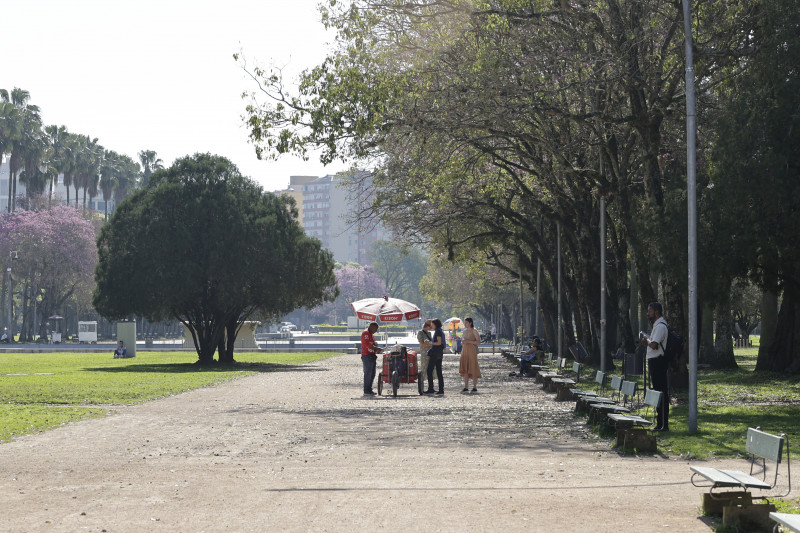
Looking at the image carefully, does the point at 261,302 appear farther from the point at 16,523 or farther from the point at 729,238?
the point at 16,523

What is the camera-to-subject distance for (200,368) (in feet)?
144

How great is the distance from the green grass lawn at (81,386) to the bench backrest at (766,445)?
1072 cm

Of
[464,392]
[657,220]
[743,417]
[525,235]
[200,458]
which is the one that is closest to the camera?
[200,458]

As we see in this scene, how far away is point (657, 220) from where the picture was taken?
24922 millimetres

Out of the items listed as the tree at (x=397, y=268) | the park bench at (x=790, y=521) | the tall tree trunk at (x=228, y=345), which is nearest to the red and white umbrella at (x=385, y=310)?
the tall tree trunk at (x=228, y=345)

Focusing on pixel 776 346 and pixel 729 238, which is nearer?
pixel 729 238

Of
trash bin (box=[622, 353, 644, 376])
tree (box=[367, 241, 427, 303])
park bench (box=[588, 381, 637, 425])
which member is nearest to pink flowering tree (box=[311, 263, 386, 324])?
tree (box=[367, 241, 427, 303])

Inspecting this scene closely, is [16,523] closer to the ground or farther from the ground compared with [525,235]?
Result: closer to the ground

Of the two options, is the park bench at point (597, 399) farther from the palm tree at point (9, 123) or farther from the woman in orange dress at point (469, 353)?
the palm tree at point (9, 123)

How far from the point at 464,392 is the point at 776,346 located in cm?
1161

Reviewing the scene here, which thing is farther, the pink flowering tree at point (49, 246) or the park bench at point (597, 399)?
the pink flowering tree at point (49, 246)

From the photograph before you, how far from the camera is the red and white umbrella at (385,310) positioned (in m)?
32.2

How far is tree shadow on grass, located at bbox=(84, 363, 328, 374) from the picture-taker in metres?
41.1

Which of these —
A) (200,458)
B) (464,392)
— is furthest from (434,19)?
(200,458)
